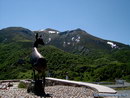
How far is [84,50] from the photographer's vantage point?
132m

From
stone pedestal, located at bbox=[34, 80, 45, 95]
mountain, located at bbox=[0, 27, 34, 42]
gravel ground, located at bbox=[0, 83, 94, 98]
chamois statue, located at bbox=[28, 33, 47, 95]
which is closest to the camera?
gravel ground, located at bbox=[0, 83, 94, 98]

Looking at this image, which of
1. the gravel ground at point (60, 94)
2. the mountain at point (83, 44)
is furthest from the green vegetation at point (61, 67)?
the mountain at point (83, 44)

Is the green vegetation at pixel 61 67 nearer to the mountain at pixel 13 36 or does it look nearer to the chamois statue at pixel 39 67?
the chamois statue at pixel 39 67

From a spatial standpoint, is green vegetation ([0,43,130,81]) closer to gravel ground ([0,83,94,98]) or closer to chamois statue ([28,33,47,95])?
gravel ground ([0,83,94,98])

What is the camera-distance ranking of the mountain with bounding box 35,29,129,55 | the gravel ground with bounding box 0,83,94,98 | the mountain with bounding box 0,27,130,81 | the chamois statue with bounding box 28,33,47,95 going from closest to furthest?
the gravel ground with bounding box 0,83,94,98
the chamois statue with bounding box 28,33,47,95
the mountain with bounding box 0,27,130,81
the mountain with bounding box 35,29,129,55

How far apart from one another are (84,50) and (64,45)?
81.5 feet

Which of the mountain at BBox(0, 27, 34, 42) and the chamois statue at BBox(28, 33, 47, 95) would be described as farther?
the mountain at BBox(0, 27, 34, 42)

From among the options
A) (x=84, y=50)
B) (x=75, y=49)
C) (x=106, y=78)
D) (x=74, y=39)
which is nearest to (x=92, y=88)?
(x=106, y=78)

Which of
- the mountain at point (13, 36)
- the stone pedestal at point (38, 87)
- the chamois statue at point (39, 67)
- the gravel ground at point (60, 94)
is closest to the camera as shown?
the gravel ground at point (60, 94)

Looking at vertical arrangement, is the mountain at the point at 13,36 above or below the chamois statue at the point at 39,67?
above

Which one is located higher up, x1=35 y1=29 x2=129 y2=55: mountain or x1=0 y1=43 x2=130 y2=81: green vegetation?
x1=35 y1=29 x2=129 y2=55: mountain

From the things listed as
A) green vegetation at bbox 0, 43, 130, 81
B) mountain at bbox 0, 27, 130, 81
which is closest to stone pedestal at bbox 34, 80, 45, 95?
mountain at bbox 0, 27, 130, 81

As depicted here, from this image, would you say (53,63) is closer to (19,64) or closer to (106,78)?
(19,64)

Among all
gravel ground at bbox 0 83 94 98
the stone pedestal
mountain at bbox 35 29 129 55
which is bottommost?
gravel ground at bbox 0 83 94 98
